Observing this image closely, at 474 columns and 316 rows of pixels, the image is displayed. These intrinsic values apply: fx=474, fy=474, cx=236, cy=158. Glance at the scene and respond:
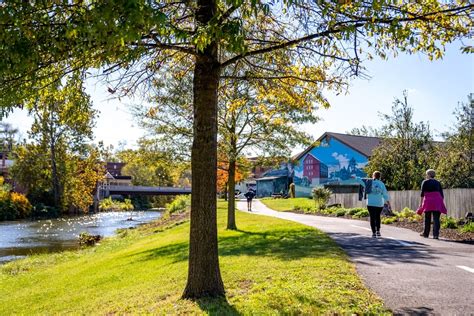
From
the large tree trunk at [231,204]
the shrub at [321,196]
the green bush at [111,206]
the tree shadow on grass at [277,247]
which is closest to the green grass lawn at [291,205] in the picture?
the shrub at [321,196]

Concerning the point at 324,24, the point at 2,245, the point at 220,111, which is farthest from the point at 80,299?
the point at 2,245

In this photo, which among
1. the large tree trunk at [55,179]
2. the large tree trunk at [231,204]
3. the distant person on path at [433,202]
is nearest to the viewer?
the distant person on path at [433,202]

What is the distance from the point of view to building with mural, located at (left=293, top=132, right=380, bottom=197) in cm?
4922

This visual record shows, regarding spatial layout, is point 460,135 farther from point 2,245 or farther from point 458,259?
point 2,245

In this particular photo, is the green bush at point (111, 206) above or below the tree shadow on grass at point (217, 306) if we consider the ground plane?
below

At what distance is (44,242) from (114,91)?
20568 mm

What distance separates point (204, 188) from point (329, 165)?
157 ft

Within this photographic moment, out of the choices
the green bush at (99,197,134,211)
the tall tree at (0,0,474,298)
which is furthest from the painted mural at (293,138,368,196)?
the tall tree at (0,0,474,298)

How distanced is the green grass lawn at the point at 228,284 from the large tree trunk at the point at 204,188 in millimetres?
308

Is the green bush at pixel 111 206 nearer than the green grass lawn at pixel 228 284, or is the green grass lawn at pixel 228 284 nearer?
the green grass lawn at pixel 228 284

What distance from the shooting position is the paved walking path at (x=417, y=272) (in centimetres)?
560

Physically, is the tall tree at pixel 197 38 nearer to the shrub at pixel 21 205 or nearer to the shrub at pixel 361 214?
the shrub at pixel 361 214

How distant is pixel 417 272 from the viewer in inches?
290

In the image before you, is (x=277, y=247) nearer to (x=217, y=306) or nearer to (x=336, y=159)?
(x=217, y=306)
